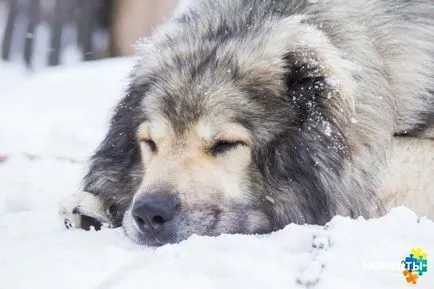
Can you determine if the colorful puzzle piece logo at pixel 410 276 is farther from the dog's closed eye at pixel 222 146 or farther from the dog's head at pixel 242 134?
the dog's closed eye at pixel 222 146

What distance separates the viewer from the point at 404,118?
11.0ft

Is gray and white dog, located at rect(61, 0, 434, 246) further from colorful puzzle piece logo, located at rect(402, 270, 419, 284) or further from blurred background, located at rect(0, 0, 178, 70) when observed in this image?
blurred background, located at rect(0, 0, 178, 70)

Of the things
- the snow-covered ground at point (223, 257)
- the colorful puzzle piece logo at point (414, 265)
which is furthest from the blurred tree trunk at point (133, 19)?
the colorful puzzle piece logo at point (414, 265)

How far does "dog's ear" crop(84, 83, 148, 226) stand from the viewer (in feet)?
11.2

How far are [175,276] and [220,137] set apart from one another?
840mm

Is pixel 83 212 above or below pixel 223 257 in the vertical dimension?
below

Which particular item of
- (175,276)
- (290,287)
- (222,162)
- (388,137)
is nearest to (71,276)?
(175,276)

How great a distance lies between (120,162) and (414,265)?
64.8 inches

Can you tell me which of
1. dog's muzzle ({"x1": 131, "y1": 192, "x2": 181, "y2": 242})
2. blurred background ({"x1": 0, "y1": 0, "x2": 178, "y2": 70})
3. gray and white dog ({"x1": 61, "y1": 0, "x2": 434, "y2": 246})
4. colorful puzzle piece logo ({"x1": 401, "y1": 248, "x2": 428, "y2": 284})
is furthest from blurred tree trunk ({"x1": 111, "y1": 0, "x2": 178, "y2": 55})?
colorful puzzle piece logo ({"x1": 401, "y1": 248, "x2": 428, "y2": 284})

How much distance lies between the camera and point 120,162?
3492 mm

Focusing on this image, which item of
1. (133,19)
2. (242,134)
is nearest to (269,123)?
(242,134)

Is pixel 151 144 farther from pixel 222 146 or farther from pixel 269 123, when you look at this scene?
pixel 269 123

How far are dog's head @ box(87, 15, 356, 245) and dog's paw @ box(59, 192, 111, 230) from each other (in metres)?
0.36

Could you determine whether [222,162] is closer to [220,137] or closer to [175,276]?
[220,137]
